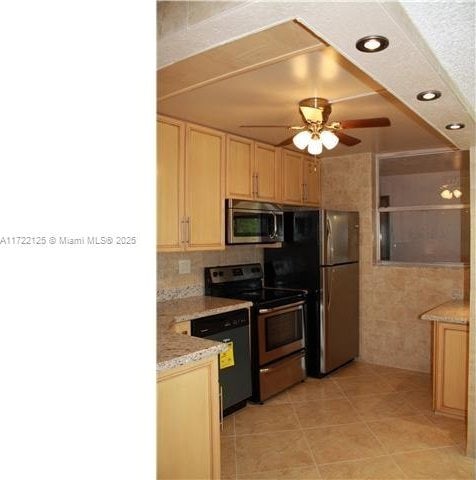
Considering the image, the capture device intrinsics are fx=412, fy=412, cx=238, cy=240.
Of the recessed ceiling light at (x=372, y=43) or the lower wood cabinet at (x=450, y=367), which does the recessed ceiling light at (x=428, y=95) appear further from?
the lower wood cabinet at (x=450, y=367)

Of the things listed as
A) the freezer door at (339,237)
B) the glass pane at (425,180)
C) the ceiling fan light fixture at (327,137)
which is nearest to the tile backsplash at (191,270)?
the freezer door at (339,237)

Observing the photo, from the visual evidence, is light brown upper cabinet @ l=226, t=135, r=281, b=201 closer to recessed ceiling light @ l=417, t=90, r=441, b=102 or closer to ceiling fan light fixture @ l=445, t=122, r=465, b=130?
ceiling fan light fixture @ l=445, t=122, r=465, b=130

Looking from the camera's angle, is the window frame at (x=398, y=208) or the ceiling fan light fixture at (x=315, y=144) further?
Answer: the window frame at (x=398, y=208)

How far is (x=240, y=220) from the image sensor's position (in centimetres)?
361

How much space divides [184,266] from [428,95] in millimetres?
2378

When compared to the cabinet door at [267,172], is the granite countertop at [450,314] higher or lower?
lower

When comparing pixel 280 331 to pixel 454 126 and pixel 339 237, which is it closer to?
pixel 339 237

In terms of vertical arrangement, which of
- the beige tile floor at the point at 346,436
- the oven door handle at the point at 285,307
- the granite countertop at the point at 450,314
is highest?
the granite countertop at the point at 450,314

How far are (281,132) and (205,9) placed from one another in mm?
2378

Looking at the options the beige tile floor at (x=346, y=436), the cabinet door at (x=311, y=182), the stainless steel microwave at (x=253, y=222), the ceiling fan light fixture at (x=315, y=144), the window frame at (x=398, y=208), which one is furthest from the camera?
the cabinet door at (x=311, y=182)

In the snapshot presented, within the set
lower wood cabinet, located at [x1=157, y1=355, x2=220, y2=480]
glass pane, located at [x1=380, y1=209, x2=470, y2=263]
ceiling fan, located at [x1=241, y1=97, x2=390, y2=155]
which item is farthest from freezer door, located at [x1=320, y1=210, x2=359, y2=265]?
lower wood cabinet, located at [x1=157, y1=355, x2=220, y2=480]

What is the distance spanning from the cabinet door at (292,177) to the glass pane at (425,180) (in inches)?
38.4

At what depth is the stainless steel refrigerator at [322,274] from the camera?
156 inches

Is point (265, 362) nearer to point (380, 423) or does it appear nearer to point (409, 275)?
point (380, 423)
